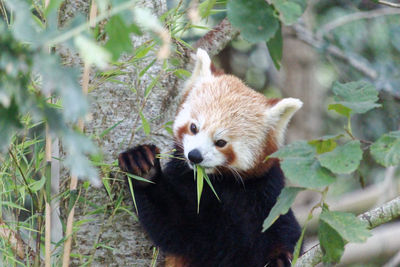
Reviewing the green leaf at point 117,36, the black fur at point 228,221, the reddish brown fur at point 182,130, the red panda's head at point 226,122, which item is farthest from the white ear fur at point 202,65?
the green leaf at point 117,36

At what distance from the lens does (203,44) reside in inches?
109

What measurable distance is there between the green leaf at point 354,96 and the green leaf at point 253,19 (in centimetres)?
34

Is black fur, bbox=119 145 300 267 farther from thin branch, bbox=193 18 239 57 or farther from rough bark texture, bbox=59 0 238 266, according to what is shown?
thin branch, bbox=193 18 239 57

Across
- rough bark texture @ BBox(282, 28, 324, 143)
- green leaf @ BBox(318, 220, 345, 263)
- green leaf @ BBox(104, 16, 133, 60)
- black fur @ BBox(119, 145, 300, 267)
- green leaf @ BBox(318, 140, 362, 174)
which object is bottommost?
rough bark texture @ BBox(282, 28, 324, 143)

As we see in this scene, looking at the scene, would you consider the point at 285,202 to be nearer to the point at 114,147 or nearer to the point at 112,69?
the point at 112,69

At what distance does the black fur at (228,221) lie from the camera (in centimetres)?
246

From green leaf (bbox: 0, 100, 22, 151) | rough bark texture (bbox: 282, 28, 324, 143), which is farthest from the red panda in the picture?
rough bark texture (bbox: 282, 28, 324, 143)

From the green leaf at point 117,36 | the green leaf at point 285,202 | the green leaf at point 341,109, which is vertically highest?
the green leaf at point 117,36

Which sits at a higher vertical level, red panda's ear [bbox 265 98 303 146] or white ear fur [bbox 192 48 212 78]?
white ear fur [bbox 192 48 212 78]

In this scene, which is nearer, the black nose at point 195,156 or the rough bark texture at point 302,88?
the black nose at point 195,156

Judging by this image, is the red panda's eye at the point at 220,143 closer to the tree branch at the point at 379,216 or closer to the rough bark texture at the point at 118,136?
the rough bark texture at the point at 118,136

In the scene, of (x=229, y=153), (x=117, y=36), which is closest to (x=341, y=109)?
(x=117, y=36)

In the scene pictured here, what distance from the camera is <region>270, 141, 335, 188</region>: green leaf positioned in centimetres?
136

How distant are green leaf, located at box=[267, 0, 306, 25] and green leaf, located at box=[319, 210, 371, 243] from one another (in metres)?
0.55
